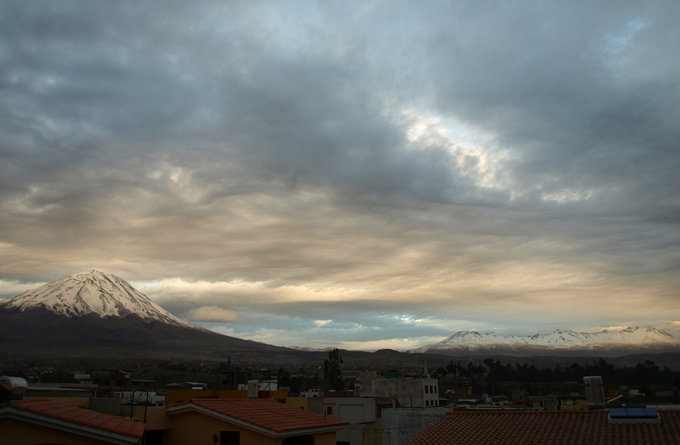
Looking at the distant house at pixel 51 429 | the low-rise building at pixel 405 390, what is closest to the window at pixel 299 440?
the distant house at pixel 51 429

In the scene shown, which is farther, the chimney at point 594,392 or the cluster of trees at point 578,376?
the cluster of trees at point 578,376

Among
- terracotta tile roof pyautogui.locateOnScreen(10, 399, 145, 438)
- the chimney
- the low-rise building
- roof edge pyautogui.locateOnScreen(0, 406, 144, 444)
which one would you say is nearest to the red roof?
terracotta tile roof pyautogui.locateOnScreen(10, 399, 145, 438)

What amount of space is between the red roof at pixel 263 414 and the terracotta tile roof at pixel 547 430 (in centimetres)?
474

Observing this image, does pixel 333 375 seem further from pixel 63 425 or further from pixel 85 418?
pixel 63 425

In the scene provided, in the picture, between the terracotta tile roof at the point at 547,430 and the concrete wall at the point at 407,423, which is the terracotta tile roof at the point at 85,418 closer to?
the terracotta tile roof at the point at 547,430

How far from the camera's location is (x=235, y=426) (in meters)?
20.3

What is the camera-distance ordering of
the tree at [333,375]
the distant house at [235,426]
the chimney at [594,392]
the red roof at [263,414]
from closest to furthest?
the distant house at [235,426] < the red roof at [263,414] < the chimney at [594,392] < the tree at [333,375]

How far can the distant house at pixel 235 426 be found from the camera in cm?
2005

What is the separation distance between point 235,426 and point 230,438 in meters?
0.65

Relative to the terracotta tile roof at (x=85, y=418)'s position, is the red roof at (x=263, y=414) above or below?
below

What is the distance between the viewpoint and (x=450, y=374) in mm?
143875

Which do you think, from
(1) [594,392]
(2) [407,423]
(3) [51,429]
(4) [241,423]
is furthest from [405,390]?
(3) [51,429]

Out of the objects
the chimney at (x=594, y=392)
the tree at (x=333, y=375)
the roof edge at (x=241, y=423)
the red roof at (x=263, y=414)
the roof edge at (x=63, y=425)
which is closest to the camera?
the roof edge at (x=63, y=425)

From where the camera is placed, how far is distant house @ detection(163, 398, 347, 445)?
20047 millimetres
